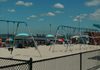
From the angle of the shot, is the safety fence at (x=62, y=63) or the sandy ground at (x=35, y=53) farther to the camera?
the sandy ground at (x=35, y=53)

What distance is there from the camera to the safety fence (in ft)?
16.9

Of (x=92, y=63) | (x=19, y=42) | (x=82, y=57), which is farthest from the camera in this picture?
(x=19, y=42)

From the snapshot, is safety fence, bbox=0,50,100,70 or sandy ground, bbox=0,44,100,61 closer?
safety fence, bbox=0,50,100,70

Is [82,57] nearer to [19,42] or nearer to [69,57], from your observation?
[69,57]

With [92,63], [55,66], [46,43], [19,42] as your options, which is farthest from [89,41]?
[55,66]

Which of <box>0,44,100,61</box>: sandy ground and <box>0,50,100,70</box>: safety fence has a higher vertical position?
<box>0,50,100,70</box>: safety fence

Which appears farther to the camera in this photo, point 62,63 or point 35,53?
point 35,53

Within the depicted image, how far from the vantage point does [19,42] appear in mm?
32250

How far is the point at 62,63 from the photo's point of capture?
7.05m

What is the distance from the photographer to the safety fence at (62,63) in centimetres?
514

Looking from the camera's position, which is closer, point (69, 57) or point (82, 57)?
point (69, 57)

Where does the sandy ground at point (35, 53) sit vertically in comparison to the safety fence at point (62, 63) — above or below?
below

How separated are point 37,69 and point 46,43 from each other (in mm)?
32602

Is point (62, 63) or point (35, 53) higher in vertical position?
point (62, 63)
